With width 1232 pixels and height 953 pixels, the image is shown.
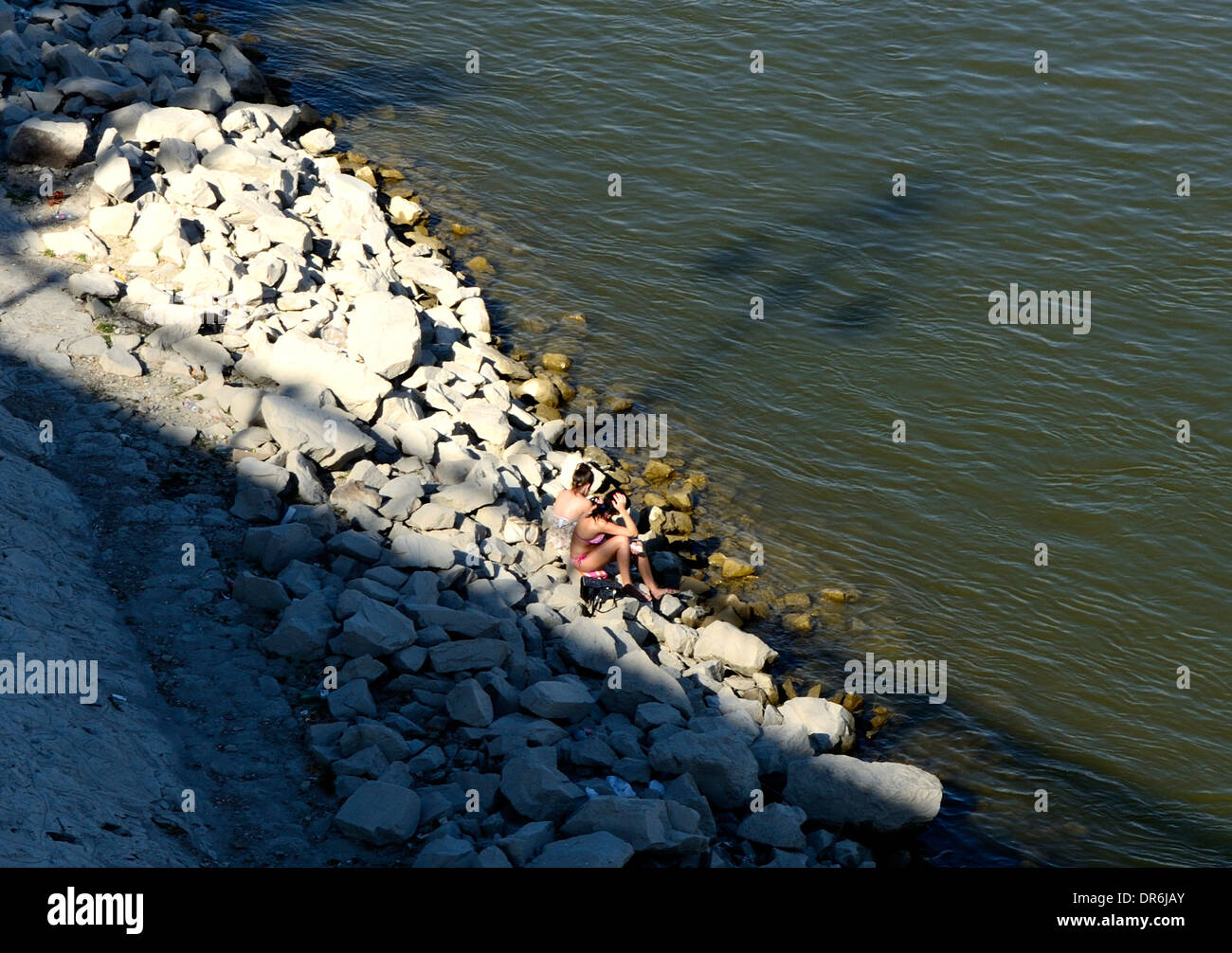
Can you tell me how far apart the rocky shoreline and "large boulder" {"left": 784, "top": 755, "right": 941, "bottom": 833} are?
22 millimetres

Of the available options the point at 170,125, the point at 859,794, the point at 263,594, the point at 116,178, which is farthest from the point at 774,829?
the point at 170,125

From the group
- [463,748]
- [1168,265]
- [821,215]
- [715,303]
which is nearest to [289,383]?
[463,748]

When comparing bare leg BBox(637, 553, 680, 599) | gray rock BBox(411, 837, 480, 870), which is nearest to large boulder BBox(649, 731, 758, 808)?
gray rock BBox(411, 837, 480, 870)

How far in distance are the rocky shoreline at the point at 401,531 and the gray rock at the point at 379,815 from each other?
0.02m

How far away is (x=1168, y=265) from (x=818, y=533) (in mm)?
7295

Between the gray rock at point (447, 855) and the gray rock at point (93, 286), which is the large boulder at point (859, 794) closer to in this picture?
the gray rock at point (447, 855)

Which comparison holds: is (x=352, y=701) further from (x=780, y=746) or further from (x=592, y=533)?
(x=780, y=746)

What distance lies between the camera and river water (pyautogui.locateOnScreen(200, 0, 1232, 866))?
12.1m

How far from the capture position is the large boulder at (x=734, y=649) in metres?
11.9

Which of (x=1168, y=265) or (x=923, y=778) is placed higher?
(x=1168, y=265)

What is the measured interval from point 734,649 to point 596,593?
1.41m

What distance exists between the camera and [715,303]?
17156 mm

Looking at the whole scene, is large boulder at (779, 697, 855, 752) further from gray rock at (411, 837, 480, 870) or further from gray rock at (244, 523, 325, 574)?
gray rock at (244, 523, 325, 574)
